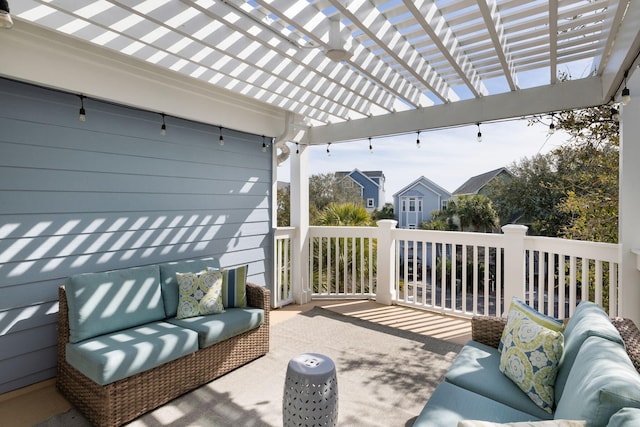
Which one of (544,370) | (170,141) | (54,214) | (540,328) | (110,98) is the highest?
(110,98)

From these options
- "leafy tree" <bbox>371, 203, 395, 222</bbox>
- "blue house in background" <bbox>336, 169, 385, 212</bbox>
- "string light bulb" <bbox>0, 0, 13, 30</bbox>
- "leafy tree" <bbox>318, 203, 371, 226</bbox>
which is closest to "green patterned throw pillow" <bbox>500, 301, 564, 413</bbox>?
"string light bulb" <bbox>0, 0, 13, 30</bbox>

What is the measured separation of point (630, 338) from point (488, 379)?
75 centimetres

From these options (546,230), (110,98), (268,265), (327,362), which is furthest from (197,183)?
(546,230)

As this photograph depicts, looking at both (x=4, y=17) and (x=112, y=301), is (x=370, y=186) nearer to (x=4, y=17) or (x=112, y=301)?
(x=112, y=301)

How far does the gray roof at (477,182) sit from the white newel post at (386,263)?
446 inches

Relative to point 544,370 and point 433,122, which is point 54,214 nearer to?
point 544,370

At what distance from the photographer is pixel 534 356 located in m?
1.79

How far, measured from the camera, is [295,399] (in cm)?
177

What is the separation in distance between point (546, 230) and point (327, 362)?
13.0 metres

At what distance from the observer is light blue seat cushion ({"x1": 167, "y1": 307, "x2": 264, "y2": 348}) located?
9.20ft

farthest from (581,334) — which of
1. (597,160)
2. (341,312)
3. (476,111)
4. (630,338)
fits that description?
(597,160)

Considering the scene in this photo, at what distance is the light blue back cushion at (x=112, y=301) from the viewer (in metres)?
2.55

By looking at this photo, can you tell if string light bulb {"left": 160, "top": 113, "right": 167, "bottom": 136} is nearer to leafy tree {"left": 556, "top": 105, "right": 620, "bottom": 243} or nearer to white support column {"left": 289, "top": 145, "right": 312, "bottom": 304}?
white support column {"left": 289, "top": 145, "right": 312, "bottom": 304}

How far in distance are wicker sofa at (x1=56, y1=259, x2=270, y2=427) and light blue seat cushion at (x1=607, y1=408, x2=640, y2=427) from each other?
2.50 meters
